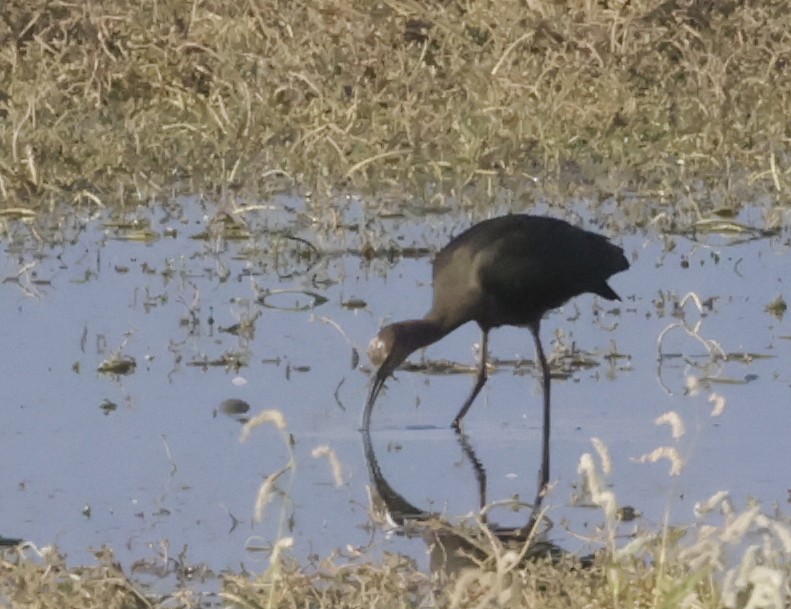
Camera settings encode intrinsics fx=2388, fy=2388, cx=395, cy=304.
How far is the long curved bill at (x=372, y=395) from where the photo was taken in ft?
24.0

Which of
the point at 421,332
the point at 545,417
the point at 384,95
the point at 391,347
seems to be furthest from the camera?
the point at 384,95

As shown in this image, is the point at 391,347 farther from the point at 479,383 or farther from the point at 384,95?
the point at 384,95

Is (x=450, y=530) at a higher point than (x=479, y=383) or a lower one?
lower

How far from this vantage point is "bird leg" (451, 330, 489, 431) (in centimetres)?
747

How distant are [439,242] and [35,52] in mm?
3533

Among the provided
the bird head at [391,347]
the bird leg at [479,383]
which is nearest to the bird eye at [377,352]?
the bird head at [391,347]

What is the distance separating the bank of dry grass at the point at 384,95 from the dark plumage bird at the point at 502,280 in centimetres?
257

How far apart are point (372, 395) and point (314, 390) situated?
1.51ft

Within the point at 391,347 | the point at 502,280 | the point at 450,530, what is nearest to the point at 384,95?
the point at 502,280

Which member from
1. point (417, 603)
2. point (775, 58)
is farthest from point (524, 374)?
point (775, 58)

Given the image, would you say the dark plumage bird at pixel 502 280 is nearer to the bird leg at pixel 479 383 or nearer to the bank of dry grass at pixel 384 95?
the bird leg at pixel 479 383

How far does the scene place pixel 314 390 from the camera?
7.79 meters

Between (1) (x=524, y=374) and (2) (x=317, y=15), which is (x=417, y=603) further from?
(2) (x=317, y=15)

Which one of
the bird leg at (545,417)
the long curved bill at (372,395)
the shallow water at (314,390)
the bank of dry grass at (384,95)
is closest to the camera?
the shallow water at (314,390)
